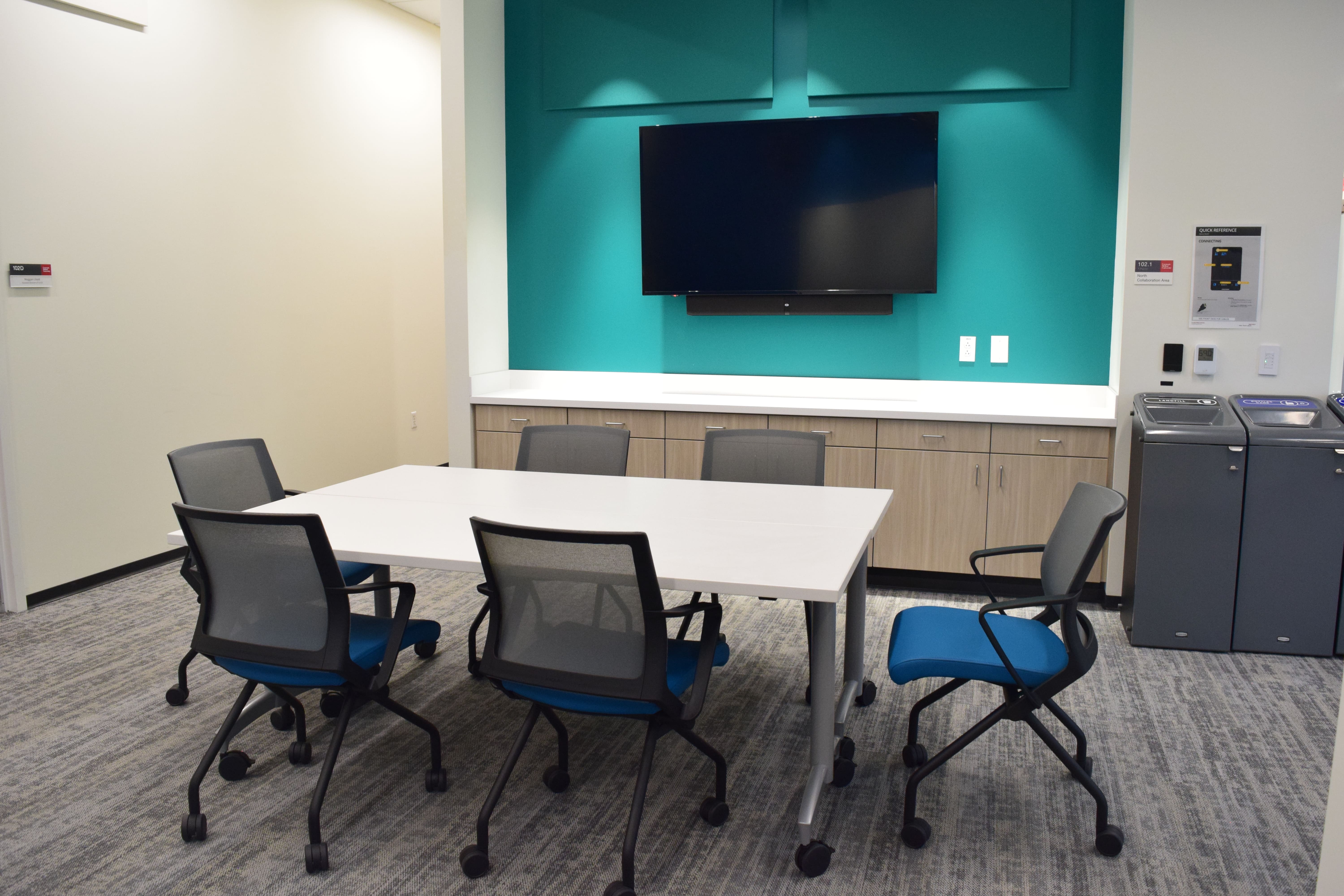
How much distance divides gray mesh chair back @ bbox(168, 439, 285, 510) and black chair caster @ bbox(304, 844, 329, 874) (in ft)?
4.25

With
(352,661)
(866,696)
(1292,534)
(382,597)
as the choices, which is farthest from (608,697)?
(1292,534)

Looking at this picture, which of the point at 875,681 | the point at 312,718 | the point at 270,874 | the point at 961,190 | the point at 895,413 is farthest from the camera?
the point at 961,190

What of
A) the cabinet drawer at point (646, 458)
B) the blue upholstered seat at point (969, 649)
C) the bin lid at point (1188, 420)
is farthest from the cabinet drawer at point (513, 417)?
the bin lid at point (1188, 420)

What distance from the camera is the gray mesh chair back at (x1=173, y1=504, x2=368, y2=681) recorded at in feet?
8.30

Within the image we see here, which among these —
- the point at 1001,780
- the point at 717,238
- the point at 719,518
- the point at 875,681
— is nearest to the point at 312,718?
the point at 719,518

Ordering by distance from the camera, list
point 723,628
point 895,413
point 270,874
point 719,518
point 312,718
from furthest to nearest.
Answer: point 895,413 < point 723,628 < point 312,718 < point 719,518 < point 270,874

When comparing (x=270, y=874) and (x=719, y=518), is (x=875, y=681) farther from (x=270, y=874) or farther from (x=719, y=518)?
(x=270, y=874)

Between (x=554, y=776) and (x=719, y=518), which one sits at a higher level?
(x=719, y=518)

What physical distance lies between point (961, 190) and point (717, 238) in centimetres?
132

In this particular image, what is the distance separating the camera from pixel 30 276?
4480mm

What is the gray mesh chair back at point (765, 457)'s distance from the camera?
12.7 ft

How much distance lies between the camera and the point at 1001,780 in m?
3.02

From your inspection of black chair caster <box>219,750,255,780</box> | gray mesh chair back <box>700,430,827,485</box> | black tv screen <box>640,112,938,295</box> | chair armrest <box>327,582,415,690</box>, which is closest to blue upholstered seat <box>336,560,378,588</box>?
black chair caster <box>219,750,255,780</box>

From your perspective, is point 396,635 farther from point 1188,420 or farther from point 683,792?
point 1188,420
